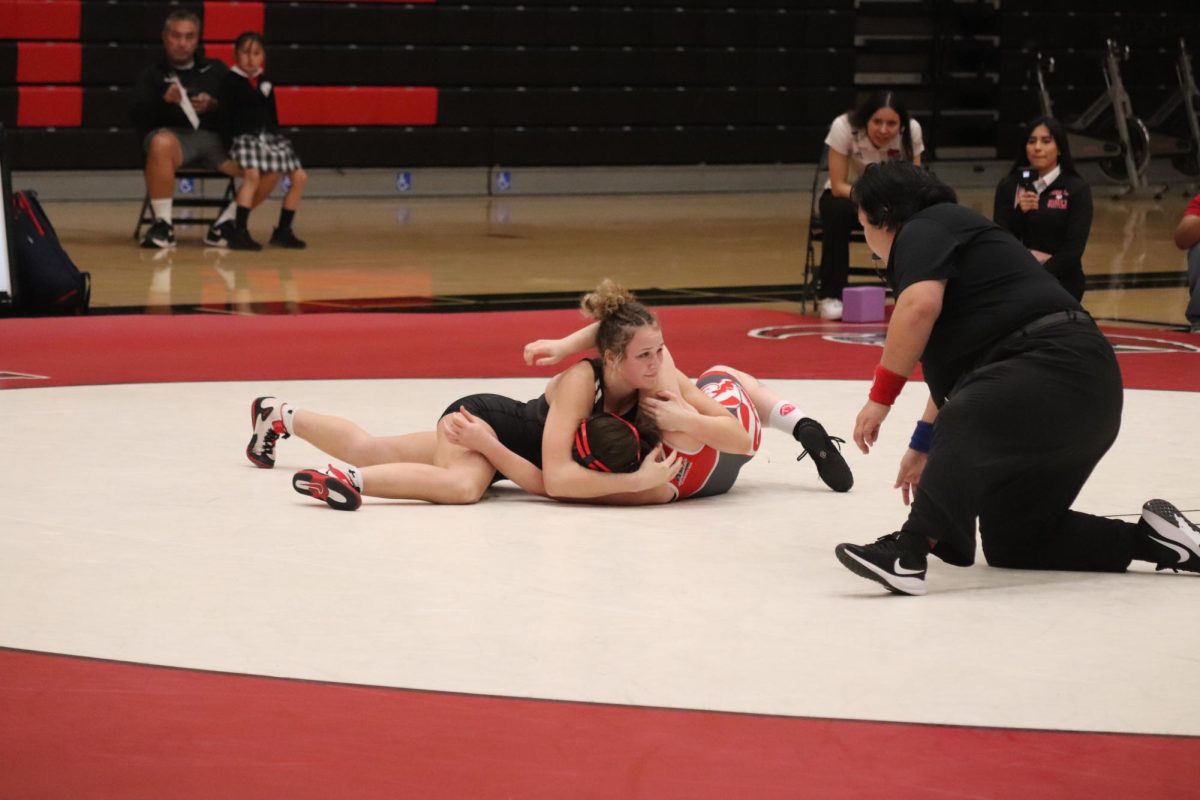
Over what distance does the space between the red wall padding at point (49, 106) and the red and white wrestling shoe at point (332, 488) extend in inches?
366

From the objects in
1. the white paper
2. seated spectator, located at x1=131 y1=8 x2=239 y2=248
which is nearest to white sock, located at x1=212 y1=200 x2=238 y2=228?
seated spectator, located at x1=131 y1=8 x2=239 y2=248

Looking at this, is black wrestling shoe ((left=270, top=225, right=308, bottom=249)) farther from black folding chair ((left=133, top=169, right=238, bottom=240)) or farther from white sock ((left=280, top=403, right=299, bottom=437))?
white sock ((left=280, top=403, right=299, bottom=437))

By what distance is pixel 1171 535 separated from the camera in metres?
3.59

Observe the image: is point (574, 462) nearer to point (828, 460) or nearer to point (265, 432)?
point (828, 460)

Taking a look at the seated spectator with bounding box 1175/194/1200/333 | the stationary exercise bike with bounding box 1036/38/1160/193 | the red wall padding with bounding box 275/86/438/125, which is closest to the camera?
the seated spectator with bounding box 1175/194/1200/333

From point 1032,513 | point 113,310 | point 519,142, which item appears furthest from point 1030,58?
point 1032,513

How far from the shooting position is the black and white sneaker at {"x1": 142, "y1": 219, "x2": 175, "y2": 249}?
10.4m

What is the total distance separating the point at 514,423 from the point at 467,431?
5.7 inches

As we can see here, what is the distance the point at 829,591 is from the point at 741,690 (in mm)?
660

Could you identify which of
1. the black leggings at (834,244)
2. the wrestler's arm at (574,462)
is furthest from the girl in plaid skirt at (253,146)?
the wrestler's arm at (574,462)

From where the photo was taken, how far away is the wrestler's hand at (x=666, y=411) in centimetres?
400

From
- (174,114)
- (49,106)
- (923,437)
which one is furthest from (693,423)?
(49,106)

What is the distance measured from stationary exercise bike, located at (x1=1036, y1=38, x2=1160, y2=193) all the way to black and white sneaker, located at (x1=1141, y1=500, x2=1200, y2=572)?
1178cm

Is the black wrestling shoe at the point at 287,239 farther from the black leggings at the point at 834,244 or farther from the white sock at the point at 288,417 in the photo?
the white sock at the point at 288,417
